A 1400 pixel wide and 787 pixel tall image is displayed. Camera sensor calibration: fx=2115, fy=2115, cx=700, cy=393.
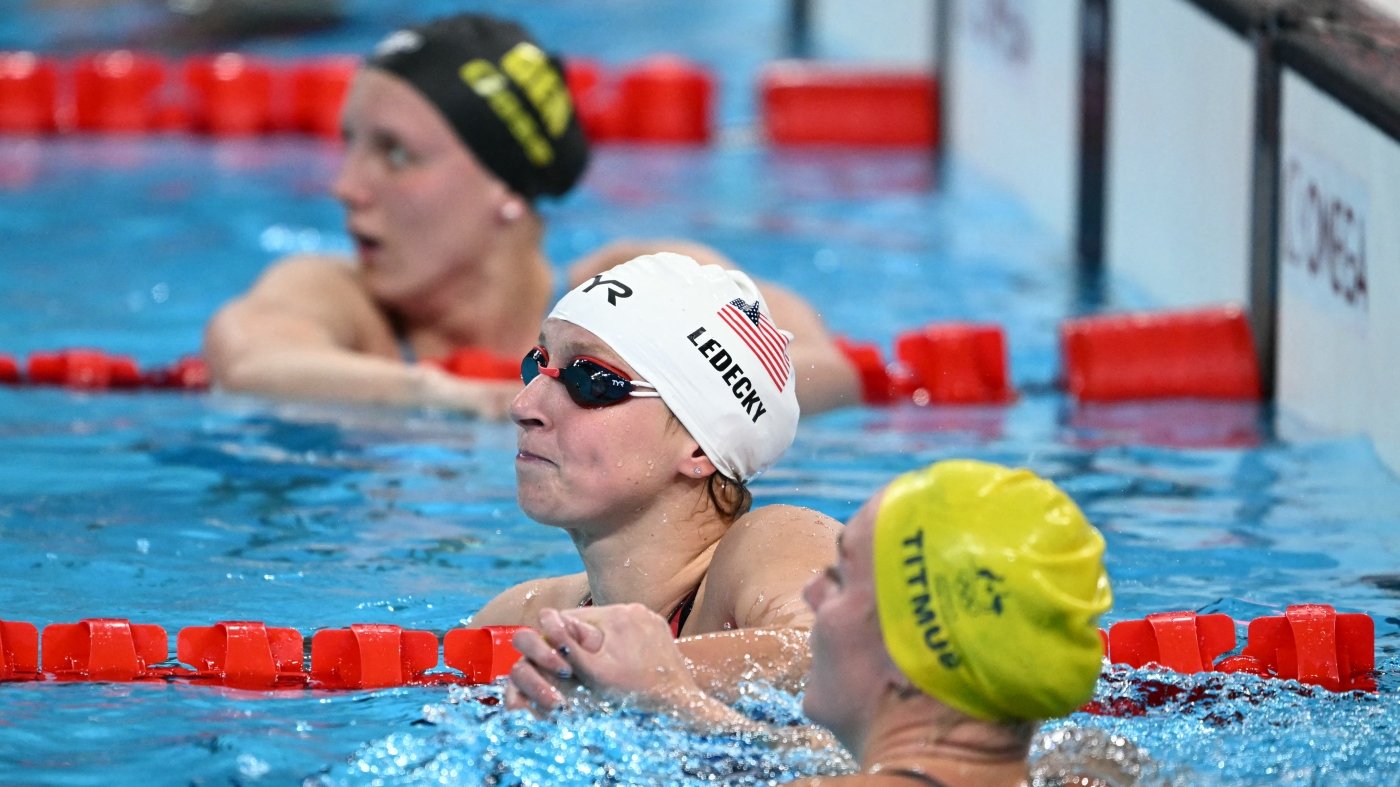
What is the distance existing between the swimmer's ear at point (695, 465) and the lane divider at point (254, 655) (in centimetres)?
43

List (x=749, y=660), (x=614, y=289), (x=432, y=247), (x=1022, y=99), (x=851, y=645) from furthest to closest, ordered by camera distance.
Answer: (x=1022, y=99) → (x=432, y=247) → (x=614, y=289) → (x=749, y=660) → (x=851, y=645)

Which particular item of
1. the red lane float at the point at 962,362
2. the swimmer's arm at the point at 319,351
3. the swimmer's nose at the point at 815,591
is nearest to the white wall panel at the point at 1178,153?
the red lane float at the point at 962,362

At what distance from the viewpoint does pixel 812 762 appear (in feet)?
9.14

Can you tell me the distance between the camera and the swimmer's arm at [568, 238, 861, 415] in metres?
5.11

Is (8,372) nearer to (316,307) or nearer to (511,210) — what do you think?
(316,307)

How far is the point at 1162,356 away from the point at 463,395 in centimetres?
186

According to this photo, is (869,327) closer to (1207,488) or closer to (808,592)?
(1207,488)

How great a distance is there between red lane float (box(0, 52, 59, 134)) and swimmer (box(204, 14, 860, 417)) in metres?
4.10

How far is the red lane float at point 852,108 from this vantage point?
9414 mm

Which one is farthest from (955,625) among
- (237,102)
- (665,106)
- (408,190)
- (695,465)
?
(237,102)

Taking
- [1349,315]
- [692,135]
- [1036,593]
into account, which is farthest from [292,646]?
[692,135]

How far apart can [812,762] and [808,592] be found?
346 millimetres

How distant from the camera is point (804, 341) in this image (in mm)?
5219

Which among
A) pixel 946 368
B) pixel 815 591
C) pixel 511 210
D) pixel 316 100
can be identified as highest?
pixel 316 100
